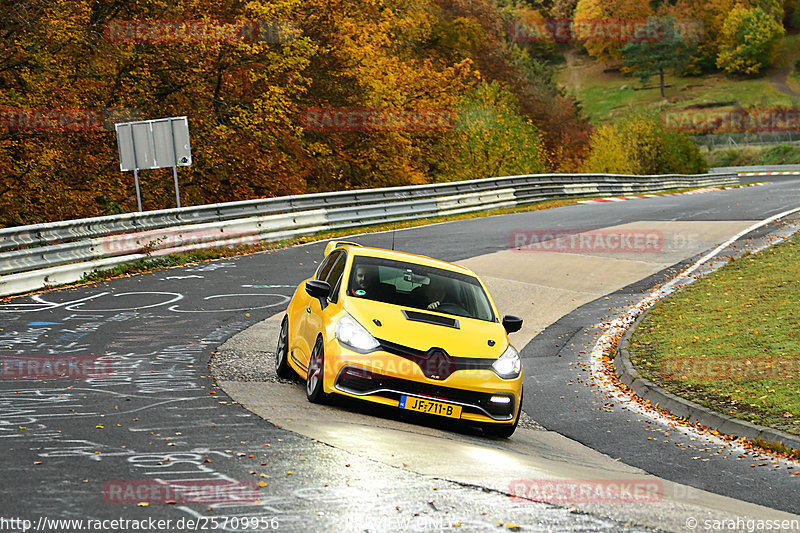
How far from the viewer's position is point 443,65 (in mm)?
64938

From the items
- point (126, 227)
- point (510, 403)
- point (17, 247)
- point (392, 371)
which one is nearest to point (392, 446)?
point (392, 371)

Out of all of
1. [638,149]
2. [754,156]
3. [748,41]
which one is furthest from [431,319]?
[748,41]

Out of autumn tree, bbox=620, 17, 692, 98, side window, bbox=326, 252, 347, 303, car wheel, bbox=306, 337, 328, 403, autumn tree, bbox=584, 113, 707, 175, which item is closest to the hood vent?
side window, bbox=326, 252, 347, 303

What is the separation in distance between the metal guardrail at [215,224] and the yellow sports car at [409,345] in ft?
28.5

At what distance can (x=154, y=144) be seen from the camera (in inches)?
873

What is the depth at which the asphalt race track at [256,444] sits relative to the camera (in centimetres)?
536

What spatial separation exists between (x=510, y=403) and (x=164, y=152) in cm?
1572

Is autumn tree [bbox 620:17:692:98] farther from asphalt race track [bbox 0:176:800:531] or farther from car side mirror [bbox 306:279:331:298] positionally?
Result: car side mirror [bbox 306:279:331:298]

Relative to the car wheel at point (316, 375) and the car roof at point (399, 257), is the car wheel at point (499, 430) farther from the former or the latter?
the car roof at point (399, 257)

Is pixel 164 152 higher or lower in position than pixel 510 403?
higher

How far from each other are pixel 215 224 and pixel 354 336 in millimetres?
13568

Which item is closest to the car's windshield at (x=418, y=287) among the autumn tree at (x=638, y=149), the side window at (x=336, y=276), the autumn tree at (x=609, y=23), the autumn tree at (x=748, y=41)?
the side window at (x=336, y=276)

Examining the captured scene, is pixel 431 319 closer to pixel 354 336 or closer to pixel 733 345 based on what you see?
pixel 354 336

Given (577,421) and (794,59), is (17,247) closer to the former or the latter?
(577,421)
